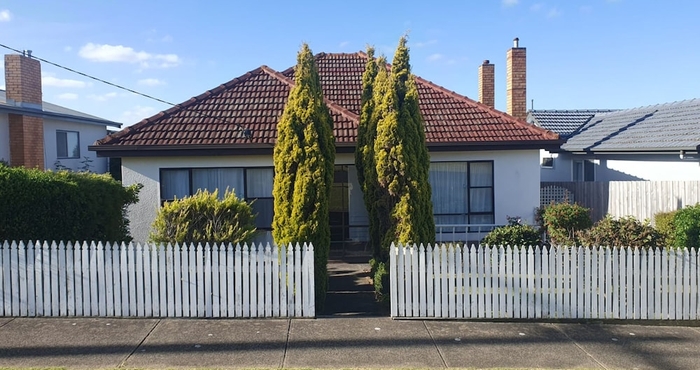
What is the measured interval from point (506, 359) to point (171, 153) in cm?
839

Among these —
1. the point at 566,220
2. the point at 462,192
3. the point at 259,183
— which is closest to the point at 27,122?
the point at 259,183

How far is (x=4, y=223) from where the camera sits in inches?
324

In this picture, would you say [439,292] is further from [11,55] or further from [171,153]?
[11,55]

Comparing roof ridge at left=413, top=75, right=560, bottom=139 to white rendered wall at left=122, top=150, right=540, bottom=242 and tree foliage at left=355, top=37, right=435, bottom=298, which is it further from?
tree foliage at left=355, top=37, right=435, bottom=298

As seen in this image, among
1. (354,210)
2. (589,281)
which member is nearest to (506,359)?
(589,281)

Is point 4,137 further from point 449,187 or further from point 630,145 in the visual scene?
point 630,145

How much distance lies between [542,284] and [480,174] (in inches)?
210

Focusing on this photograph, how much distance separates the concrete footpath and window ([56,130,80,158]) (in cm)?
1363

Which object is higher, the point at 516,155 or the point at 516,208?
the point at 516,155

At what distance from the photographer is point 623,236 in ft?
28.8

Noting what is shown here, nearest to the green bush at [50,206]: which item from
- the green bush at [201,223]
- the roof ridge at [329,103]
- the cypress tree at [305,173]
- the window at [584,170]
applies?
the green bush at [201,223]

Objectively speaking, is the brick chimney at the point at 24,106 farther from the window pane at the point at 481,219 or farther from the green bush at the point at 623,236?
the green bush at the point at 623,236

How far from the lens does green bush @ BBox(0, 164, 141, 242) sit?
8195 millimetres

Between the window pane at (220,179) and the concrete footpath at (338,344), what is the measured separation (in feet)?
16.1
